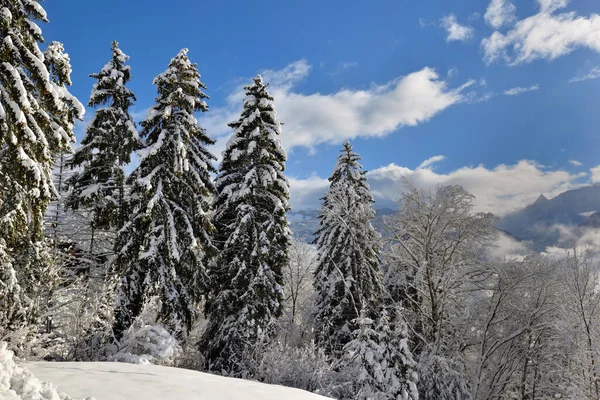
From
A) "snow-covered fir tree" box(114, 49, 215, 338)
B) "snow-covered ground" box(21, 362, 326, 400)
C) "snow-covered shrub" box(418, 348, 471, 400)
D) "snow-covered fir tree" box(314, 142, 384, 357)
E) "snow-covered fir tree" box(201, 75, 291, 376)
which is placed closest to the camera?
"snow-covered ground" box(21, 362, 326, 400)

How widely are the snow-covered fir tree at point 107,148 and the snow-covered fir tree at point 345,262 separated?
9518 millimetres

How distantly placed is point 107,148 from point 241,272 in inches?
314

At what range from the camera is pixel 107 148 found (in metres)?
17.2

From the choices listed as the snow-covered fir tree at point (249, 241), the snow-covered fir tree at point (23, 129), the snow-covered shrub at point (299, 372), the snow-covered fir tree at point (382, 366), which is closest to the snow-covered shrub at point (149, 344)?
the snow-covered fir tree at point (23, 129)

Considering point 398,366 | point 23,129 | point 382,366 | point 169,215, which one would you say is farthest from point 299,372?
point 23,129

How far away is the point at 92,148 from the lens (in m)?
17.4

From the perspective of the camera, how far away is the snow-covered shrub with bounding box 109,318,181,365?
11.9m

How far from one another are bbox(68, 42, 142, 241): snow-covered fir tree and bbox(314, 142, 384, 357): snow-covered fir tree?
31.2 ft

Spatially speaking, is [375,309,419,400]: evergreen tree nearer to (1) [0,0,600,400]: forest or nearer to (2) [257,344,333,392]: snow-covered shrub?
(1) [0,0,600,400]: forest

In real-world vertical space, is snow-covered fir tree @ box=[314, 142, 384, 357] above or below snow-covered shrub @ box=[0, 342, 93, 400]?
above

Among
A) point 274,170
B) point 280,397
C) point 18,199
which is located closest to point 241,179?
point 274,170

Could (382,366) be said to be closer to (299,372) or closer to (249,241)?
(299,372)

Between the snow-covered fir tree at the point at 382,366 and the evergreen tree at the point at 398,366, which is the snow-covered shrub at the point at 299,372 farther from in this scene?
the evergreen tree at the point at 398,366

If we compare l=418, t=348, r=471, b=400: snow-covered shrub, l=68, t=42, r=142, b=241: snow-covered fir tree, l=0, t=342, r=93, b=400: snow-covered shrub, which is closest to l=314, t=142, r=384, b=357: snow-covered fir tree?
l=418, t=348, r=471, b=400: snow-covered shrub
